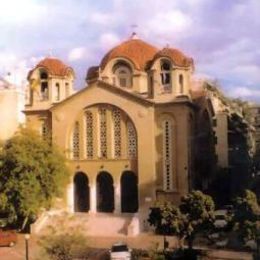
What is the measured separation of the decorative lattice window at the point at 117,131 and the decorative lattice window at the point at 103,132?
67 centimetres

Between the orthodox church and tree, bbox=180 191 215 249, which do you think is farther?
the orthodox church

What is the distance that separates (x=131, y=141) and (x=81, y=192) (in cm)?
506

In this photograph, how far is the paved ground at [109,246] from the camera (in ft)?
102

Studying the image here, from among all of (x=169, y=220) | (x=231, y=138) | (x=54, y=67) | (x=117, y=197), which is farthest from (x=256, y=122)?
(x=169, y=220)

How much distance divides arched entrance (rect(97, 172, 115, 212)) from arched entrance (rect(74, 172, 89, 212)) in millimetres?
916

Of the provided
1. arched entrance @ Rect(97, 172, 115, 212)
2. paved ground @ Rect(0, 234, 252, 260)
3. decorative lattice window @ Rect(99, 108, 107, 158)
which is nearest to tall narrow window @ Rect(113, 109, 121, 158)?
decorative lattice window @ Rect(99, 108, 107, 158)

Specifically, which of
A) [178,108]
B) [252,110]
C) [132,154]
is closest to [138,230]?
[132,154]

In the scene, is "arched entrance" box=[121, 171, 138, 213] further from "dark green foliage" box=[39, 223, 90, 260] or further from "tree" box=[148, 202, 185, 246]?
"dark green foliage" box=[39, 223, 90, 260]

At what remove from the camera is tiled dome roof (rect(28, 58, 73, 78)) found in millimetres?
44406

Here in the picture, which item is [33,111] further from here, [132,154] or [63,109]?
[132,154]

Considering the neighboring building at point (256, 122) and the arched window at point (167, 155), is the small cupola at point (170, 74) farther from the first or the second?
the neighboring building at point (256, 122)

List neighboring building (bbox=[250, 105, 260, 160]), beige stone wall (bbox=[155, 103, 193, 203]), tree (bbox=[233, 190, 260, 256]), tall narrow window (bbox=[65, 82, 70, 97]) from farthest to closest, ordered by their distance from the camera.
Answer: tall narrow window (bbox=[65, 82, 70, 97]) < neighboring building (bbox=[250, 105, 260, 160]) < beige stone wall (bbox=[155, 103, 193, 203]) < tree (bbox=[233, 190, 260, 256])

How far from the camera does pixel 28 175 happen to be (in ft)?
122

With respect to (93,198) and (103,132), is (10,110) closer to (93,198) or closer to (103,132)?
(103,132)
